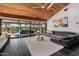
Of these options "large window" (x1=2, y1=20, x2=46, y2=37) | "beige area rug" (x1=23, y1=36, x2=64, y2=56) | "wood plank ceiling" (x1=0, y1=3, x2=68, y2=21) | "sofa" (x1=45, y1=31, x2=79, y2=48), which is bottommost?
"beige area rug" (x1=23, y1=36, x2=64, y2=56)

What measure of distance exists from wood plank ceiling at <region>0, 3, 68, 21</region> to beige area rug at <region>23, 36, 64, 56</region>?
2.15 ft

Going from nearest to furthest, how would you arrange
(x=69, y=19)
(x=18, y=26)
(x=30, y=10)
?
(x=18, y=26), (x=30, y=10), (x=69, y=19)

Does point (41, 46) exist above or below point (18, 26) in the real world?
below

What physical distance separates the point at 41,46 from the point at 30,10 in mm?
1146

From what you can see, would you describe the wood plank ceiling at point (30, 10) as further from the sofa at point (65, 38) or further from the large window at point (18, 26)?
the sofa at point (65, 38)

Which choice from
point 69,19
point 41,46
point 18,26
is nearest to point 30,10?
point 18,26

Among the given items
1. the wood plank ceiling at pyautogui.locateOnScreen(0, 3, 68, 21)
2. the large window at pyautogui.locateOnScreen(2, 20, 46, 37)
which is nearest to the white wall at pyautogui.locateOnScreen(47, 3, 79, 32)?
the wood plank ceiling at pyautogui.locateOnScreen(0, 3, 68, 21)

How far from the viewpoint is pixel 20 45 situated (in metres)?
2.76

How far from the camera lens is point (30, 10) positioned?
2996 millimetres

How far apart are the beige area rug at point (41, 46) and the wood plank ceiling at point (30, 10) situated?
66cm

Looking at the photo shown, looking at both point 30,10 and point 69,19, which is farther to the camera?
point 69,19

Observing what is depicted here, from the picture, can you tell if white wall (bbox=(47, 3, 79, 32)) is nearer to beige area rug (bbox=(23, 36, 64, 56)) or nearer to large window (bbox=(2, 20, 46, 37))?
large window (bbox=(2, 20, 46, 37))

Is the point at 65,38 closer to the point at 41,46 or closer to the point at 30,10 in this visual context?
the point at 41,46

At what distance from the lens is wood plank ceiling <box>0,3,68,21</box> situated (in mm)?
2654
